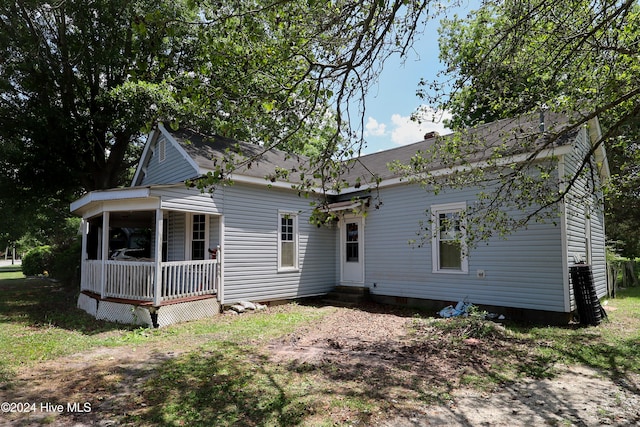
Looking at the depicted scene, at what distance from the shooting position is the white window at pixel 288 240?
432 inches

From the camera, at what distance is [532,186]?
20.7ft

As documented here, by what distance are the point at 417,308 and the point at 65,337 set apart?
8.01 meters

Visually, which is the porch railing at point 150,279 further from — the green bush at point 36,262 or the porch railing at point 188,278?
the green bush at point 36,262

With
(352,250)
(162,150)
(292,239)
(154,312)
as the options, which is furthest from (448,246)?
(162,150)

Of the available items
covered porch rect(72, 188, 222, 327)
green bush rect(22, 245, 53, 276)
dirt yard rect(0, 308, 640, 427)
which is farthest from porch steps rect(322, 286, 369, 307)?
green bush rect(22, 245, 53, 276)

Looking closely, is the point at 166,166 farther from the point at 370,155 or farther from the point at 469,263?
the point at 469,263

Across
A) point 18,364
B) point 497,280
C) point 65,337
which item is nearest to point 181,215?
point 65,337

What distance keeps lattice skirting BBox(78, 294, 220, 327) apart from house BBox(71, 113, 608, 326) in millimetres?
27

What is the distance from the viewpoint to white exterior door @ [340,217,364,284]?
1148 cm

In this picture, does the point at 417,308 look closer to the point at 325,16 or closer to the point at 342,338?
the point at 342,338

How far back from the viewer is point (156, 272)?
804 centimetres

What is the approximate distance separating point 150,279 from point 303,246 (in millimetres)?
4659

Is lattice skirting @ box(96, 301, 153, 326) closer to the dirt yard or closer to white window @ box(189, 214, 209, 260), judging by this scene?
the dirt yard

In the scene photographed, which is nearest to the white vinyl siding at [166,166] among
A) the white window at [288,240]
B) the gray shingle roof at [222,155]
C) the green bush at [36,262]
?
the gray shingle roof at [222,155]
